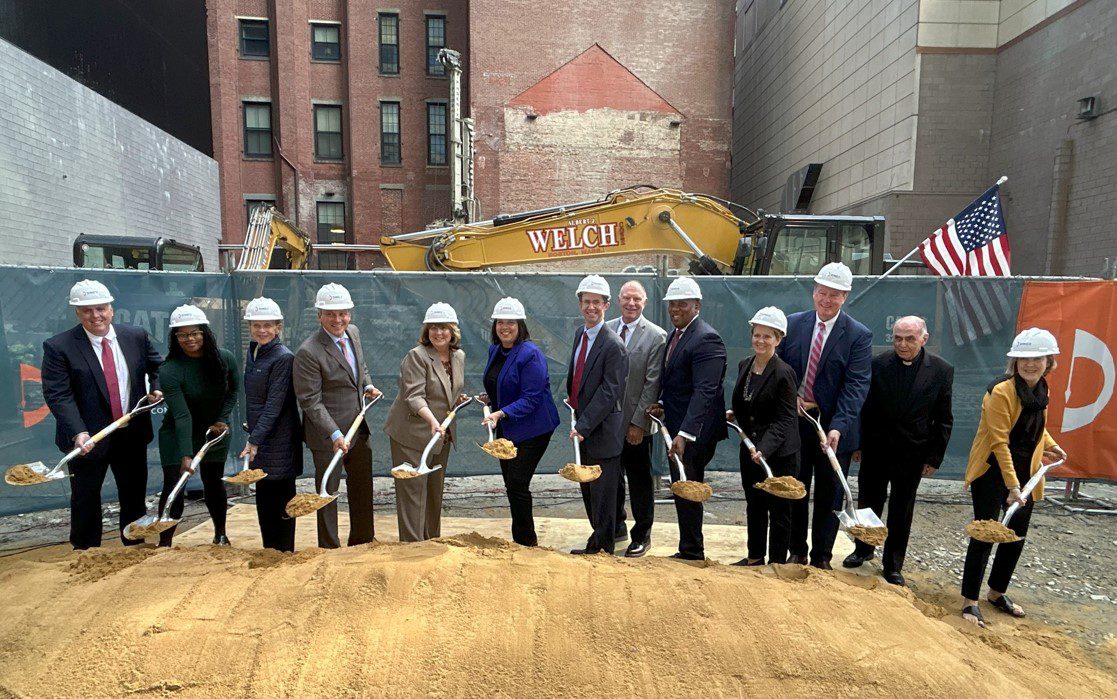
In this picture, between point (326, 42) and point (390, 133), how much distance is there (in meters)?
4.03

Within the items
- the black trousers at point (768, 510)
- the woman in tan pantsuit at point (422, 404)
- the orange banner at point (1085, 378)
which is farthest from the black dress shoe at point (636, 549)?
the orange banner at point (1085, 378)

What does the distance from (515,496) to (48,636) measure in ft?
8.33

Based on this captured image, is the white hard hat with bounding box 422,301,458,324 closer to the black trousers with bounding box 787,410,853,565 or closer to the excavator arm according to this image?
the black trousers with bounding box 787,410,853,565

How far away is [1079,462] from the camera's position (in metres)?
5.88

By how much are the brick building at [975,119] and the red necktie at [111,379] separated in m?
12.9

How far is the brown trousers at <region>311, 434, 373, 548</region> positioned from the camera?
4332mm

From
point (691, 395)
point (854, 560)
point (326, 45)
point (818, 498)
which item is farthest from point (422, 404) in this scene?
point (326, 45)

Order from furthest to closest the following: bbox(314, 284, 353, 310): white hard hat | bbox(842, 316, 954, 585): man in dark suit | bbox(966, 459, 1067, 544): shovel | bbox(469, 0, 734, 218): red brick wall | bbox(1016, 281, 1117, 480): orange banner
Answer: bbox(469, 0, 734, 218): red brick wall, bbox(1016, 281, 1117, 480): orange banner, bbox(842, 316, 954, 585): man in dark suit, bbox(314, 284, 353, 310): white hard hat, bbox(966, 459, 1067, 544): shovel

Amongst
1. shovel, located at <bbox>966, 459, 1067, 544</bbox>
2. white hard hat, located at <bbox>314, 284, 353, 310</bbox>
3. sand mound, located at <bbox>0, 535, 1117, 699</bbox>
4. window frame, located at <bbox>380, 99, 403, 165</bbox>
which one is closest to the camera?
sand mound, located at <bbox>0, 535, 1117, 699</bbox>

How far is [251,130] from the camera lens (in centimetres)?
2342

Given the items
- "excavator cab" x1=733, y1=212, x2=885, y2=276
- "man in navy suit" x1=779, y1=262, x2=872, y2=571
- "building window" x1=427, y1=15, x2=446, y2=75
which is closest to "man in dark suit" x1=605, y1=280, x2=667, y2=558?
"man in navy suit" x1=779, y1=262, x2=872, y2=571

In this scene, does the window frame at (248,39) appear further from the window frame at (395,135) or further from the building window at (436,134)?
the building window at (436,134)

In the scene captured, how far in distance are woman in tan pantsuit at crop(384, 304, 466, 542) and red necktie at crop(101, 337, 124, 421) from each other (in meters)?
1.72

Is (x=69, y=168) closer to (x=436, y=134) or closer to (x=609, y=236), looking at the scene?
(x=609, y=236)
